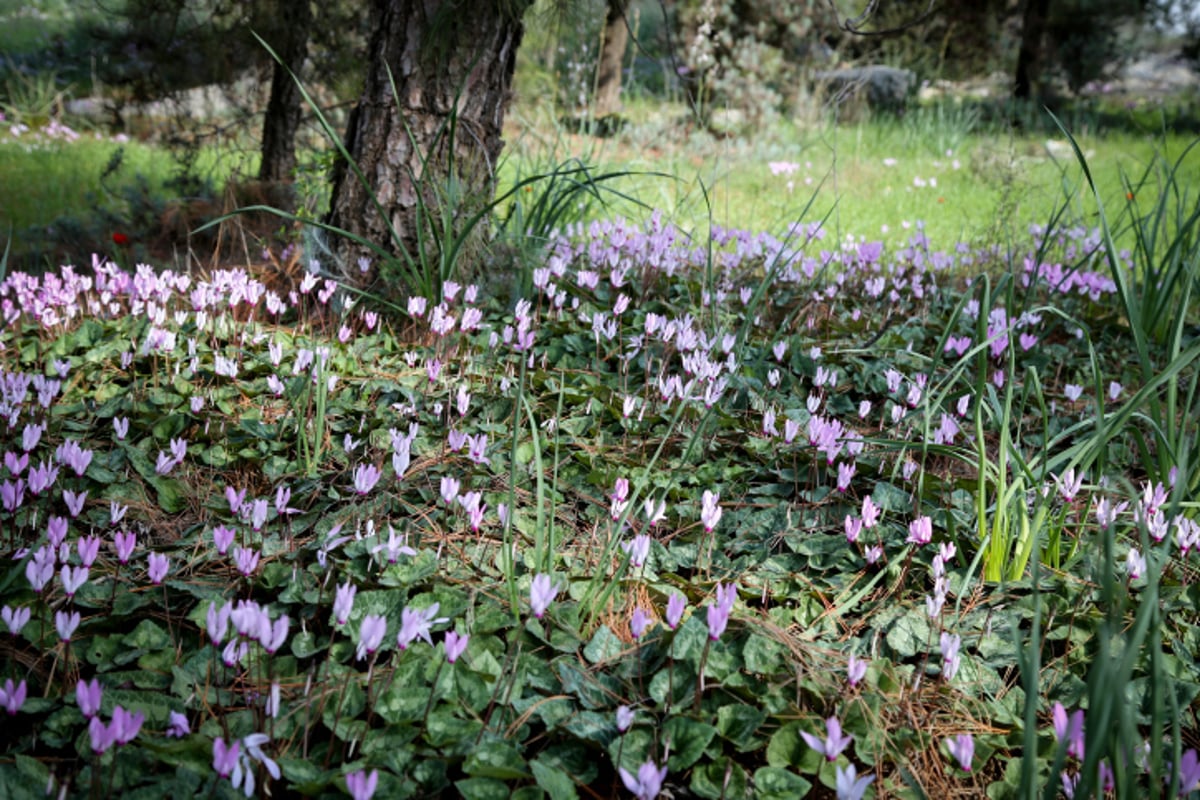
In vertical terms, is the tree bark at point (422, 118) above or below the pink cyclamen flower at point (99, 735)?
above

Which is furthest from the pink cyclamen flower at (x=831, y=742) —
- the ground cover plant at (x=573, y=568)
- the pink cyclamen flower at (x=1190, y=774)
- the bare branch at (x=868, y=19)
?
the bare branch at (x=868, y=19)

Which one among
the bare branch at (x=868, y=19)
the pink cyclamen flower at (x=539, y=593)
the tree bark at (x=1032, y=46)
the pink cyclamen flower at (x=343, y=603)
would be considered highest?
the tree bark at (x=1032, y=46)

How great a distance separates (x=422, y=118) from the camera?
10.9ft

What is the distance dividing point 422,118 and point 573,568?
213cm

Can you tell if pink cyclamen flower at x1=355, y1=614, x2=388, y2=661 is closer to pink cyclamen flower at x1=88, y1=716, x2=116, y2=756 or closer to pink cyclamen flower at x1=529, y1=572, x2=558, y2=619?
pink cyclamen flower at x1=529, y1=572, x2=558, y2=619

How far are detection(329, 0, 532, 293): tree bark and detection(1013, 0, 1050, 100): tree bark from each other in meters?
13.6

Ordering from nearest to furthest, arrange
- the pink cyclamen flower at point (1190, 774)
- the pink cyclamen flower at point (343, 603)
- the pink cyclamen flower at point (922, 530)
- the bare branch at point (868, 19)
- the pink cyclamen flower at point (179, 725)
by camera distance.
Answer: the pink cyclamen flower at point (1190, 774), the pink cyclamen flower at point (179, 725), the pink cyclamen flower at point (343, 603), the pink cyclamen flower at point (922, 530), the bare branch at point (868, 19)

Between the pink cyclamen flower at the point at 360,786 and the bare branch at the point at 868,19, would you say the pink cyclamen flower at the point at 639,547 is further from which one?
the bare branch at the point at 868,19

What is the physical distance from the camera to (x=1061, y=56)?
658 inches

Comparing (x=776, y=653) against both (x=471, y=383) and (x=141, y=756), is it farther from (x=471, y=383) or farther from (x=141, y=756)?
(x=471, y=383)

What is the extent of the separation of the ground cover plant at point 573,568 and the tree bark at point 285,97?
2.29m

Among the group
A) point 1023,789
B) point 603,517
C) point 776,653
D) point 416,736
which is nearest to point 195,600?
point 416,736

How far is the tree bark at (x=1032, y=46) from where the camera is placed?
14.5 m

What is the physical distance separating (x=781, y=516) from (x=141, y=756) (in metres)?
1.38
